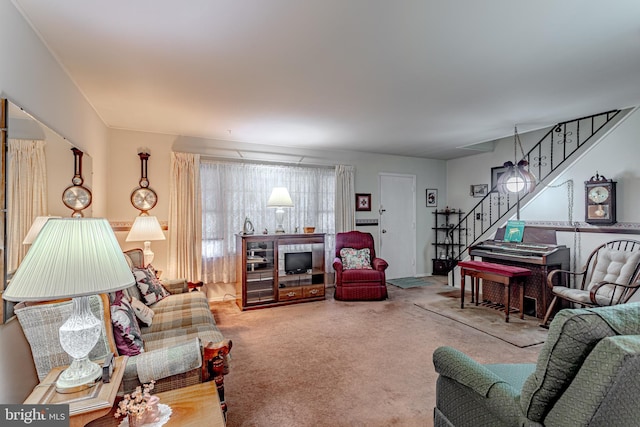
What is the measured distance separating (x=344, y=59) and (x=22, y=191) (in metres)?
2.13

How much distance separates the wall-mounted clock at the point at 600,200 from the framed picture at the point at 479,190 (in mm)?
2202

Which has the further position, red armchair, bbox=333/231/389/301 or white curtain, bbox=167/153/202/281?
red armchair, bbox=333/231/389/301

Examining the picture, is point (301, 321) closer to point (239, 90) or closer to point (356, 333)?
point (356, 333)

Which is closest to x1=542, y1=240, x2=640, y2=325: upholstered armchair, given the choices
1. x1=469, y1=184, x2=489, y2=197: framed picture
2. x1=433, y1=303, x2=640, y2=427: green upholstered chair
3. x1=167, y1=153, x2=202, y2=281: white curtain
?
x1=469, y1=184, x2=489, y2=197: framed picture

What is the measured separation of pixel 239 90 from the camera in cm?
291

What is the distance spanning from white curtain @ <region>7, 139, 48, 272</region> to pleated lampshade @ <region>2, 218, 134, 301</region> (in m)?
0.63

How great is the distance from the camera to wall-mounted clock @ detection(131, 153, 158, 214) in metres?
4.27

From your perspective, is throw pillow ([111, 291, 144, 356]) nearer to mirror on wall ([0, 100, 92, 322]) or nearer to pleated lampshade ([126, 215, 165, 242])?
mirror on wall ([0, 100, 92, 322])

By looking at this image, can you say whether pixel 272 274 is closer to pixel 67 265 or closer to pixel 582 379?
pixel 67 265

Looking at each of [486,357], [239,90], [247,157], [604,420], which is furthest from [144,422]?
[247,157]

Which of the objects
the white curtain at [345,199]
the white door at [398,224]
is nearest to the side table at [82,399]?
the white curtain at [345,199]

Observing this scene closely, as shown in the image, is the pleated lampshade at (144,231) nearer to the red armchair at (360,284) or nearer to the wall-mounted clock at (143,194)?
the wall-mounted clock at (143,194)

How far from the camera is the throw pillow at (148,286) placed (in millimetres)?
3043

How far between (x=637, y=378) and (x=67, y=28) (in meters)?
3.19
